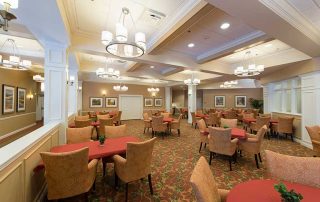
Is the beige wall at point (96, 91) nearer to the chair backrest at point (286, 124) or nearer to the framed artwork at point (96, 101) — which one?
the framed artwork at point (96, 101)

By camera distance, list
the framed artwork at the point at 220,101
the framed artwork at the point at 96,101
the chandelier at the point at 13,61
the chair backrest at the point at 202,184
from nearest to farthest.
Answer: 1. the chair backrest at the point at 202,184
2. the chandelier at the point at 13,61
3. the framed artwork at the point at 96,101
4. the framed artwork at the point at 220,101

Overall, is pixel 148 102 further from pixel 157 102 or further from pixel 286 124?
pixel 286 124

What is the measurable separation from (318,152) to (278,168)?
264cm

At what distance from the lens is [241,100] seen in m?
13.9

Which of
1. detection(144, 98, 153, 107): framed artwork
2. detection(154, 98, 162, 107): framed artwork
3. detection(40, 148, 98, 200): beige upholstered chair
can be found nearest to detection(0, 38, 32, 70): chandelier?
detection(40, 148, 98, 200): beige upholstered chair

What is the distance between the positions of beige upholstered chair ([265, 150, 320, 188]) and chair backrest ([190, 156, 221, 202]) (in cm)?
74

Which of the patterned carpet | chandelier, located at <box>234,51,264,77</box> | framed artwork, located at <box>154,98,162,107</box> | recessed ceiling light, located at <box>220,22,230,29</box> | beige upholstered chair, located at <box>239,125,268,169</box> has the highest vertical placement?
recessed ceiling light, located at <box>220,22,230,29</box>

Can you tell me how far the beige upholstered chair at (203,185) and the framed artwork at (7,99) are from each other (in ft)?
27.2

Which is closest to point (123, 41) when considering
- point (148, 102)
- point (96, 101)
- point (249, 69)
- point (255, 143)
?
point (255, 143)

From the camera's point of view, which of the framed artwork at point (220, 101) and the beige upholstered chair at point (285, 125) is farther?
the framed artwork at point (220, 101)

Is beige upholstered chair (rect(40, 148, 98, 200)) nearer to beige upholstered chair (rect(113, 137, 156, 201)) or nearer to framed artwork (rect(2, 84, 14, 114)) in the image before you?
beige upholstered chair (rect(113, 137, 156, 201))

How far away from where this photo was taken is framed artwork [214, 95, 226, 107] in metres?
14.5

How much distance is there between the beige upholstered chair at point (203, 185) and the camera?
1.13 metres

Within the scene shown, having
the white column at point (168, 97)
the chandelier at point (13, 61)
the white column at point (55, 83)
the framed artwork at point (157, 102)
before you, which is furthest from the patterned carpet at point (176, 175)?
the white column at point (168, 97)
